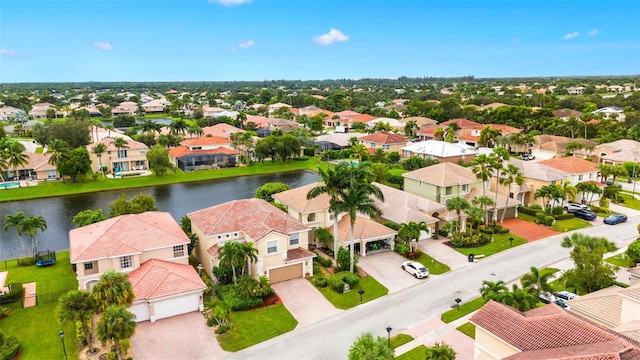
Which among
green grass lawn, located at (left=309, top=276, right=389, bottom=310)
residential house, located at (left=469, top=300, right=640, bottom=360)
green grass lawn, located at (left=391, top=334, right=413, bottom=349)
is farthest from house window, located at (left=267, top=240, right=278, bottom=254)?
residential house, located at (left=469, top=300, right=640, bottom=360)

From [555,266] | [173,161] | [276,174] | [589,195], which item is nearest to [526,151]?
[589,195]

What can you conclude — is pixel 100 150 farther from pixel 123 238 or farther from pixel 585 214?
pixel 585 214

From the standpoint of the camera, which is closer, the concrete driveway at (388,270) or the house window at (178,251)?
the house window at (178,251)

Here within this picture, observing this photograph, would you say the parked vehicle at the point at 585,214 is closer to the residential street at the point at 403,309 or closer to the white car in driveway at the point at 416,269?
the residential street at the point at 403,309

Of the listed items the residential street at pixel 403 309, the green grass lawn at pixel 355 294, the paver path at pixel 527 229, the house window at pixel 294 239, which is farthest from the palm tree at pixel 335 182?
the paver path at pixel 527 229

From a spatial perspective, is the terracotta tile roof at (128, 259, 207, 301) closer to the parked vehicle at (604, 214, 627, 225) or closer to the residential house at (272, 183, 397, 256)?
the residential house at (272, 183, 397, 256)

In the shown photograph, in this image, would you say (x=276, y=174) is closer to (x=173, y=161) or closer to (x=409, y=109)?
(x=173, y=161)
